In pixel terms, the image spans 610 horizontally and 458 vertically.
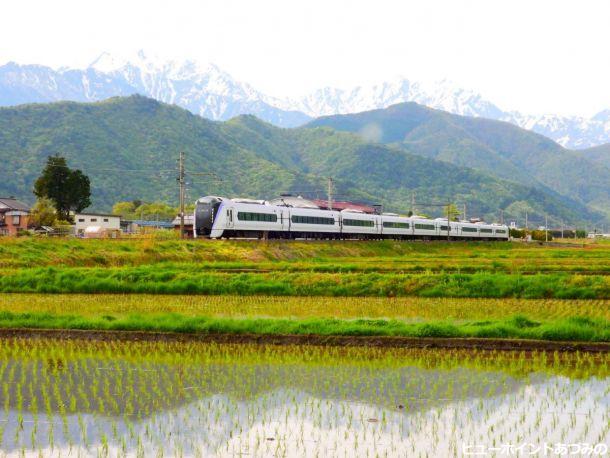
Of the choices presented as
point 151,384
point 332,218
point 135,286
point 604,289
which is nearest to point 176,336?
point 151,384

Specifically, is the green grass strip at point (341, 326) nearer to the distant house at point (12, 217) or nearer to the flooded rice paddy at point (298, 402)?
the flooded rice paddy at point (298, 402)

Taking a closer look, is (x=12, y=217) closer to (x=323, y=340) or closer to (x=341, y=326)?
(x=341, y=326)

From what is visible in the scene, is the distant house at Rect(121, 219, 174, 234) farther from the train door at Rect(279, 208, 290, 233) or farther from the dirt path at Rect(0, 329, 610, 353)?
the dirt path at Rect(0, 329, 610, 353)

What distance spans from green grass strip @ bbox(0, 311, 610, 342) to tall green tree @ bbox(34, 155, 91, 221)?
7006 centimetres

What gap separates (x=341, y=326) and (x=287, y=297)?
10.1 metres

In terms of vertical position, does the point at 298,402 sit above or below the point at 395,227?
below

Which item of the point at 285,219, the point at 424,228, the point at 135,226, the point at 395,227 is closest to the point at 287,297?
the point at 285,219

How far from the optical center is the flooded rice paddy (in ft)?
29.5

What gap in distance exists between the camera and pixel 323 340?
1662 cm

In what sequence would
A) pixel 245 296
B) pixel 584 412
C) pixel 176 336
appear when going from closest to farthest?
pixel 584 412 < pixel 176 336 < pixel 245 296

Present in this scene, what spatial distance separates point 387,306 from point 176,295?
8.96 metres

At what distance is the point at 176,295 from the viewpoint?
28047 millimetres

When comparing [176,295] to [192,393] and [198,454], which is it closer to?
[192,393]

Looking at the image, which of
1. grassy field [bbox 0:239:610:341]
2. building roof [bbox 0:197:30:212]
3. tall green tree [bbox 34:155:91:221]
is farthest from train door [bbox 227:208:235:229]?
tall green tree [bbox 34:155:91:221]
